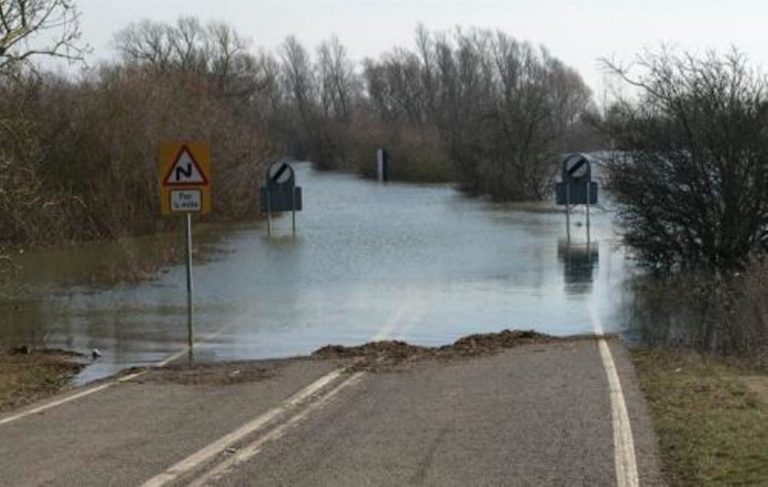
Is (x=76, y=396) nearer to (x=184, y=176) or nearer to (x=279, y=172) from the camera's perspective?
(x=184, y=176)

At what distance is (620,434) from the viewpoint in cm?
747

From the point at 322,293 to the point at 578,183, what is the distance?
1269 cm

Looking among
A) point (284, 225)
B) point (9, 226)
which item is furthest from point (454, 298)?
point (284, 225)

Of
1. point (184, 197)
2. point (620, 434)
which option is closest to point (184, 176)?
point (184, 197)

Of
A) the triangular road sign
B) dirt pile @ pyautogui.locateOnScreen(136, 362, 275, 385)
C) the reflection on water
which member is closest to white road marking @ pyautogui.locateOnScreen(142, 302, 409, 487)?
dirt pile @ pyautogui.locateOnScreen(136, 362, 275, 385)

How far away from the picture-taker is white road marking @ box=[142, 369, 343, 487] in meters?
6.54

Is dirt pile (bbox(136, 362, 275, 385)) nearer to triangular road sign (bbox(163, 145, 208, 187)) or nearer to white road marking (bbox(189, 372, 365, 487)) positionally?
white road marking (bbox(189, 372, 365, 487))

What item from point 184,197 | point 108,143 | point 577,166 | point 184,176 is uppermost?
point 108,143

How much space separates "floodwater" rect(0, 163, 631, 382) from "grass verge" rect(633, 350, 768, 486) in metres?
3.73

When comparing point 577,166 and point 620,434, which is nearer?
point 620,434

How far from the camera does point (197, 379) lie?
1088 centimetres

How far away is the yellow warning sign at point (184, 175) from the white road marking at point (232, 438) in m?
3.74

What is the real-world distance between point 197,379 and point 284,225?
28997mm

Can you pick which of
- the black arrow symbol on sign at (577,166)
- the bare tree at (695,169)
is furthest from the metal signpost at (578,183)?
the bare tree at (695,169)
